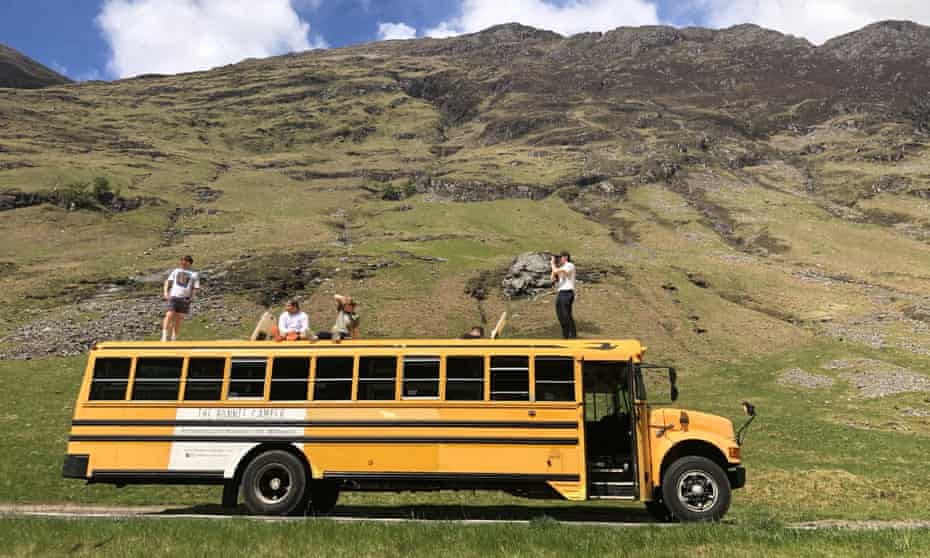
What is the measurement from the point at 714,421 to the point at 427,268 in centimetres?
5047

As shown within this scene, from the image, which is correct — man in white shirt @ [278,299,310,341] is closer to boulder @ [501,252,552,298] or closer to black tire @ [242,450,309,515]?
black tire @ [242,450,309,515]

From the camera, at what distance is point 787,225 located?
104062 millimetres

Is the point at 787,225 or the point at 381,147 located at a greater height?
the point at 381,147

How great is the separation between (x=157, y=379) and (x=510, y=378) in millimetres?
8099

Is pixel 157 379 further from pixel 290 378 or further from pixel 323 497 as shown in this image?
pixel 323 497

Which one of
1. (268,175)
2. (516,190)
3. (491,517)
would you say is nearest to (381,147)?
(268,175)

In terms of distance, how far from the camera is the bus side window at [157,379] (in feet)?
48.1

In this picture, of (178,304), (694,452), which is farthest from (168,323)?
(694,452)

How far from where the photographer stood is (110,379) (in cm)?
1480

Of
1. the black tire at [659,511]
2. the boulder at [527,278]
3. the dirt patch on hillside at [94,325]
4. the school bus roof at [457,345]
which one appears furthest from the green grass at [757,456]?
the boulder at [527,278]

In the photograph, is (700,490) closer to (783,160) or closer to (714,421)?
(714,421)

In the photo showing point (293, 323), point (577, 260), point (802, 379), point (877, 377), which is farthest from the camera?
point (577, 260)

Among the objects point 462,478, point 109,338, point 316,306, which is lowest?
point 462,478

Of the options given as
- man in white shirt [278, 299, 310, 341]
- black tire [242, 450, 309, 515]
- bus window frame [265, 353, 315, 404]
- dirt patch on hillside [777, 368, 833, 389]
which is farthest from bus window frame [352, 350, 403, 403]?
dirt patch on hillside [777, 368, 833, 389]
